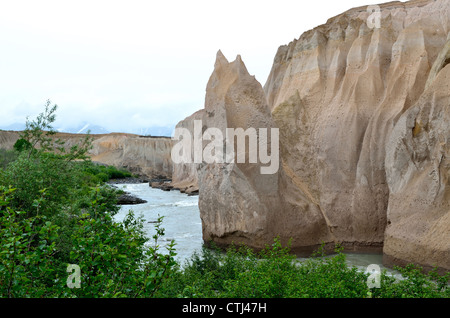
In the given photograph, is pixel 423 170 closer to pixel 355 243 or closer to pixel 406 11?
pixel 355 243

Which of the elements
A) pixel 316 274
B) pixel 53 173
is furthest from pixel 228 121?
pixel 316 274

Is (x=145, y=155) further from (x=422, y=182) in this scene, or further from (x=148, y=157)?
(x=422, y=182)

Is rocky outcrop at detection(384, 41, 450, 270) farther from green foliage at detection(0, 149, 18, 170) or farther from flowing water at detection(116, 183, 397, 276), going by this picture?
green foliage at detection(0, 149, 18, 170)

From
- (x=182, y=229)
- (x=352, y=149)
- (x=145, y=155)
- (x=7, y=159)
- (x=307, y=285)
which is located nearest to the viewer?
(x=307, y=285)

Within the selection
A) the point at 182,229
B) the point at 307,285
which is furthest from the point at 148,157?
the point at 307,285

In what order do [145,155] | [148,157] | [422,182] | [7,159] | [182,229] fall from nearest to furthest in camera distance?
[422,182], [7,159], [182,229], [148,157], [145,155]

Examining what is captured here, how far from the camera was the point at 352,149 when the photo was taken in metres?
17.0

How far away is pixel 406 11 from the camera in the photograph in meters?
21.5

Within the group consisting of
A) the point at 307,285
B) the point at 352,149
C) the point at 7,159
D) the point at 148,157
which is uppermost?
the point at 148,157

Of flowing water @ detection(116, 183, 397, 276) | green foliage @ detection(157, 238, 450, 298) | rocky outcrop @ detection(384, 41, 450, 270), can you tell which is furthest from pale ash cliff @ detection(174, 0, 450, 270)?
green foliage @ detection(157, 238, 450, 298)

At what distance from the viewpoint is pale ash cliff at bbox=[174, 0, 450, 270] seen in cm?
1313

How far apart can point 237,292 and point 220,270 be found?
415 cm

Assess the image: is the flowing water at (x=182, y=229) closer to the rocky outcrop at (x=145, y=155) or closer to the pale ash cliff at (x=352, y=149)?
the pale ash cliff at (x=352, y=149)
